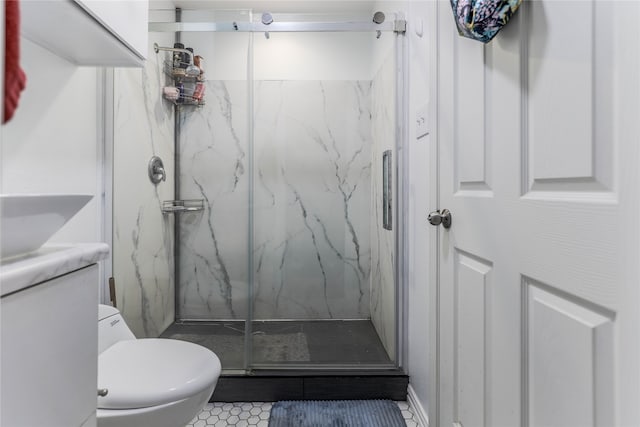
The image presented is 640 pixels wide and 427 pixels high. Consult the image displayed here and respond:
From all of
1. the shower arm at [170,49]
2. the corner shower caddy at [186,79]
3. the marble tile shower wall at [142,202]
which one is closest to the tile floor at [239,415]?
the marble tile shower wall at [142,202]

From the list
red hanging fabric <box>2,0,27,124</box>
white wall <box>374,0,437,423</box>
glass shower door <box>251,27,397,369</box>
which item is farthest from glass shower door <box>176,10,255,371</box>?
red hanging fabric <box>2,0,27,124</box>

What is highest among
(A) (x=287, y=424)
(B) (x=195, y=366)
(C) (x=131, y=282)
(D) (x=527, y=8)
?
(D) (x=527, y=8)

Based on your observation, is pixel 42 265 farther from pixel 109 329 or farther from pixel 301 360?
pixel 301 360

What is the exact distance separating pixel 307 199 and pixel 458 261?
1.24 meters

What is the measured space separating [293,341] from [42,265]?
1.49 meters

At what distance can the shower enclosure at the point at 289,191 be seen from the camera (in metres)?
1.68

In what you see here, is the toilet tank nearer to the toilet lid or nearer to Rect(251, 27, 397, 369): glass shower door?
the toilet lid

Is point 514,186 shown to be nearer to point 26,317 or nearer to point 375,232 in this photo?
point 26,317

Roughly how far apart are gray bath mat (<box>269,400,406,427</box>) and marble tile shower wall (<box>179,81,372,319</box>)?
1.89ft

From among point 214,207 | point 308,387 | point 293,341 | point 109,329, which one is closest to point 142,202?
point 214,207

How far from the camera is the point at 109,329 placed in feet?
3.90

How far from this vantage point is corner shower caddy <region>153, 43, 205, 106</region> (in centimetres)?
181

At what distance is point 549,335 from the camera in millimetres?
567

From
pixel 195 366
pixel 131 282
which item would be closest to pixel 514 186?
pixel 195 366
